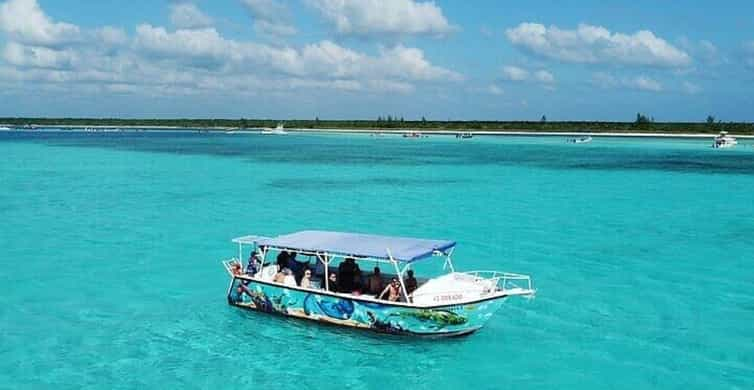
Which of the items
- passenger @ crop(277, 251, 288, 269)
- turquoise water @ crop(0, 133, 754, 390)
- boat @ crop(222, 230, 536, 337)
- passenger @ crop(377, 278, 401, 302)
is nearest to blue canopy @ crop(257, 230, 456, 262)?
boat @ crop(222, 230, 536, 337)

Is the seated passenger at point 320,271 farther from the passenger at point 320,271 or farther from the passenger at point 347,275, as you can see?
the passenger at point 347,275

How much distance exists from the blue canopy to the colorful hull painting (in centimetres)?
103

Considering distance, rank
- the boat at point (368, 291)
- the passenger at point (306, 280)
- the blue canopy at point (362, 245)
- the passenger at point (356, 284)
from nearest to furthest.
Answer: the boat at point (368, 291), the blue canopy at point (362, 245), the passenger at point (356, 284), the passenger at point (306, 280)

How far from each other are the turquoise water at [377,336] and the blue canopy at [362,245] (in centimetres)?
179

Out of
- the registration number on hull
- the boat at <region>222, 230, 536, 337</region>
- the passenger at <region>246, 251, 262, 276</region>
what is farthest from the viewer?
the passenger at <region>246, 251, 262, 276</region>

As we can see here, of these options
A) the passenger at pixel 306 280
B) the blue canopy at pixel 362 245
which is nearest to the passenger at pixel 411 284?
the blue canopy at pixel 362 245

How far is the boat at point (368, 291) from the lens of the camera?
14.8m

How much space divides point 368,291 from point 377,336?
114 centimetres

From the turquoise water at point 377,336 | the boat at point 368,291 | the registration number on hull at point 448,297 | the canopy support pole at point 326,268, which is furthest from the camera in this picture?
the canopy support pole at point 326,268

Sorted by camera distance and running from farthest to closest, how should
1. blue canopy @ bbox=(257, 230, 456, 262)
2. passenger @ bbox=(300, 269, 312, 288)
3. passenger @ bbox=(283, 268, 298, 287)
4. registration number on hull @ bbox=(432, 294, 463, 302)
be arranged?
1. passenger @ bbox=(283, 268, 298, 287)
2. passenger @ bbox=(300, 269, 312, 288)
3. blue canopy @ bbox=(257, 230, 456, 262)
4. registration number on hull @ bbox=(432, 294, 463, 302)

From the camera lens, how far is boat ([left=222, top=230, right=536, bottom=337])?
1483 cm

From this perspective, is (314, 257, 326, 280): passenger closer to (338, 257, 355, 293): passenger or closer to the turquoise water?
(338, 257, 355, 293): passenger

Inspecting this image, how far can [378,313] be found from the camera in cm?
1518

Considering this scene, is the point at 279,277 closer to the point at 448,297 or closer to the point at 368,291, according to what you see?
the point at 368,291
